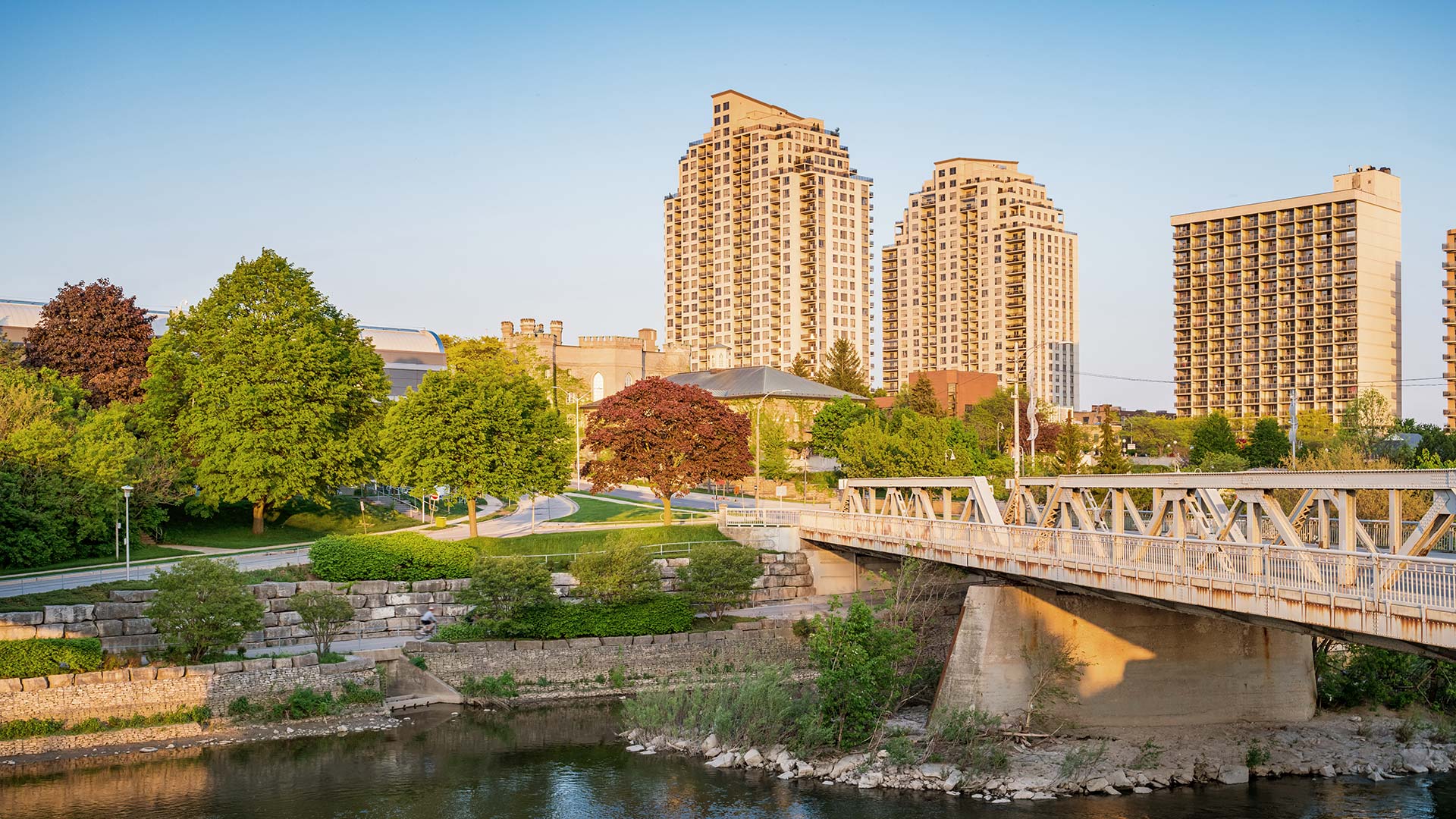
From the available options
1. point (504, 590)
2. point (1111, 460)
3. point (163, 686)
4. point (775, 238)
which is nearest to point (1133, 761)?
point (504, 590)

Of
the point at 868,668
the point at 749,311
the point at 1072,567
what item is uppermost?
the point at 749,311

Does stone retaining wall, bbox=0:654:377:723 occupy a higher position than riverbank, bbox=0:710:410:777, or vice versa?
stone retaining wall, bbox=0:654:377:723

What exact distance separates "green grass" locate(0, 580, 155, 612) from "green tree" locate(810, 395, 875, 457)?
53.7 m

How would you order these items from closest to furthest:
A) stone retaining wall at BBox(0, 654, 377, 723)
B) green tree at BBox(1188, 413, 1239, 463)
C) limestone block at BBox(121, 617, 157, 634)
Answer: stone retaining wall at BBox(0, 654, 377, 723)
limestone block at BBox(121, 617, 157, 634)
green tree at BBox(1188, 413, 1239, 463)

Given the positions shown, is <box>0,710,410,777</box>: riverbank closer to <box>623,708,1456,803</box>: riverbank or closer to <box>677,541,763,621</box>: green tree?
<box>623,708,1456,803</box>: riverbank

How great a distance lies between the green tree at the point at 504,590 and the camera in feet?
135

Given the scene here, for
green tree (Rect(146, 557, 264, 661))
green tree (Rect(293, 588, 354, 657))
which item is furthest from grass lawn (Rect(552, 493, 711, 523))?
green tree (Rect(146, 557, 264, 661))

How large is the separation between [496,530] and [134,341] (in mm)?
20894

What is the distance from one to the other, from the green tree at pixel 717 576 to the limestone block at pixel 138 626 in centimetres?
1784

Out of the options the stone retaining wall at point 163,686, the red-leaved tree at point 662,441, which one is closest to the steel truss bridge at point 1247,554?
the stone retaining wall at point 163,686

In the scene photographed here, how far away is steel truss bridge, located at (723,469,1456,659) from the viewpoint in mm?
19516

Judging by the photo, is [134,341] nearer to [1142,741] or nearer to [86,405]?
[86,405]

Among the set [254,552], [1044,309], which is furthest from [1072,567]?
[1044,309]

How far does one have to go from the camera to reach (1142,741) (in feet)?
102
